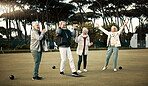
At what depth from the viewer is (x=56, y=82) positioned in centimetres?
682

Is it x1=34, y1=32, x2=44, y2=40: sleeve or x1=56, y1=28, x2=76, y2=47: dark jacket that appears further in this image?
x1=56, y1=28, x2=76, y2=47: dark jacket

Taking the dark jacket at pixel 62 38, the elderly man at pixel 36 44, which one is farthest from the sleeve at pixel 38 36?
the dark jacket at pixel 62 38

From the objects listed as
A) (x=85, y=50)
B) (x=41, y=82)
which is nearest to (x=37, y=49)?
(x=41, y=82)

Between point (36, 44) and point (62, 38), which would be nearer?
point (36, 44)

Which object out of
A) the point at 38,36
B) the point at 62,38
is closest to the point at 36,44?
the point at 38,36

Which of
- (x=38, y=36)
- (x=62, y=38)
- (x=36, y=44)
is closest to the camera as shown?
(x=38, y=36)

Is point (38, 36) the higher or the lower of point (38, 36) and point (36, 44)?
the higher

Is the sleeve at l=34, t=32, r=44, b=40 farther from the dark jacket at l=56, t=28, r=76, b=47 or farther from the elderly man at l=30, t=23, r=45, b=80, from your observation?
the dark jacket at l=56, t=28, r=76, b=47

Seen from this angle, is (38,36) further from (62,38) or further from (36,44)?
(62,38)

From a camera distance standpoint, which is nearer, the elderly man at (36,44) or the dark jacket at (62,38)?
the elderly man at (36,44)

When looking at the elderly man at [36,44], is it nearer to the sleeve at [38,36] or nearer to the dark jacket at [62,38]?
the sleeve at [38,36]

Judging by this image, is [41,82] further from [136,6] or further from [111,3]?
[136,6]

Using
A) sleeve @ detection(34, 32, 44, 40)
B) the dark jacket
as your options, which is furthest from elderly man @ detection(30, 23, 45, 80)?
the dark jacket

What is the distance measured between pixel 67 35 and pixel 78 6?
125 feet
